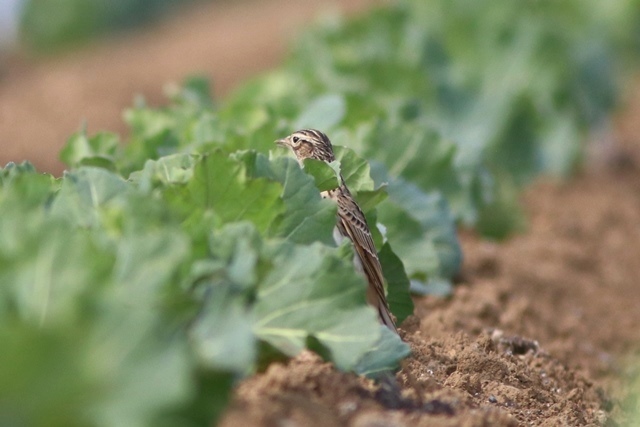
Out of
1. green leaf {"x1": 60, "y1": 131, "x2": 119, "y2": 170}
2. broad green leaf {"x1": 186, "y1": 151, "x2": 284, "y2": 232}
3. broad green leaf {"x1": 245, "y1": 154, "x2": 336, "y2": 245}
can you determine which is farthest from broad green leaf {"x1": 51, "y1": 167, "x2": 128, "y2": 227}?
green leaf {"x1": 60, "y1": 131, "x2": 119, "y2": 170}

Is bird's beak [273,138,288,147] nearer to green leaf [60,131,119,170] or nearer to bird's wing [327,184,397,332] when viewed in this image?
bird's wing [327,184,397,332]

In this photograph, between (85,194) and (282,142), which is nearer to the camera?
(85,194)

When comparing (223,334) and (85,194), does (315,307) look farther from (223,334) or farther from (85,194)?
(85,194)

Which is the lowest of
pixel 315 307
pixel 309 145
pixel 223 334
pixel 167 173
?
pixel 223 334

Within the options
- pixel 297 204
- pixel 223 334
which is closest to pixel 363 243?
pixel 297 204

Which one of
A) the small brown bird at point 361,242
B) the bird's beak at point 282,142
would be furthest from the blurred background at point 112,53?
the small brown bird at point 361,242

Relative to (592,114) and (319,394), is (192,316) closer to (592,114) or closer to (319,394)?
(319,394)

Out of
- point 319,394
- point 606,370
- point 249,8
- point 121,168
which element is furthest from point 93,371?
point 249,8
